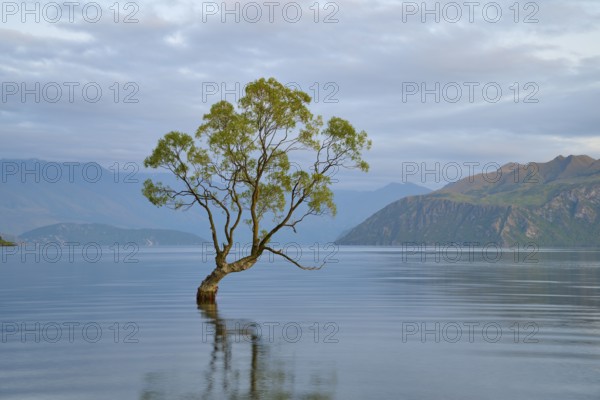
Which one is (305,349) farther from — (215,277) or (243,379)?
(215,277)

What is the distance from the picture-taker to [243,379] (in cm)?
2623

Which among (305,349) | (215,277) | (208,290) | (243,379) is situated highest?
(215,277)

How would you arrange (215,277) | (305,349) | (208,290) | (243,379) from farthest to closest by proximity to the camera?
(208,290), (215,277), (305,349), (243,379)

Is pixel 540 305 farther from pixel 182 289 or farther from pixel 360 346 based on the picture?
pixel 182 289

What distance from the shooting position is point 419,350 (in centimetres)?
3366

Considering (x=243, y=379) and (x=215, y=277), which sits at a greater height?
(x=215, y=277)

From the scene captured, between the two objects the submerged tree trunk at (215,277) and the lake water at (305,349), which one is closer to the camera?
the lake water at (305,349)

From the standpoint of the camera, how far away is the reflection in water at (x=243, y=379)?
23.7 m

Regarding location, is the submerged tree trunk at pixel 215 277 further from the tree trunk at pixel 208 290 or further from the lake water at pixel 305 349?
the lake water at pixel 305 349

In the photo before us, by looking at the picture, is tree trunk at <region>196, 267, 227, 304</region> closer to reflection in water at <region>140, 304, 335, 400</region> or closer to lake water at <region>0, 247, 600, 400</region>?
lake water at <region>0, 247, 600, 400</region>

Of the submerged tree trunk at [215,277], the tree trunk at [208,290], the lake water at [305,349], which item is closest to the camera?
the lake water at [305,349]

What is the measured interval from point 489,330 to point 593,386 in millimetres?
16588

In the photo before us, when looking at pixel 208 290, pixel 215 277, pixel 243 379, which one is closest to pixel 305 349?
pixel 243 379

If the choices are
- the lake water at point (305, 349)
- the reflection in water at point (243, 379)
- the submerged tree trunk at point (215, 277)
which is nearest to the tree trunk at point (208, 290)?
the submerged tree trunk at point (215, 277)
